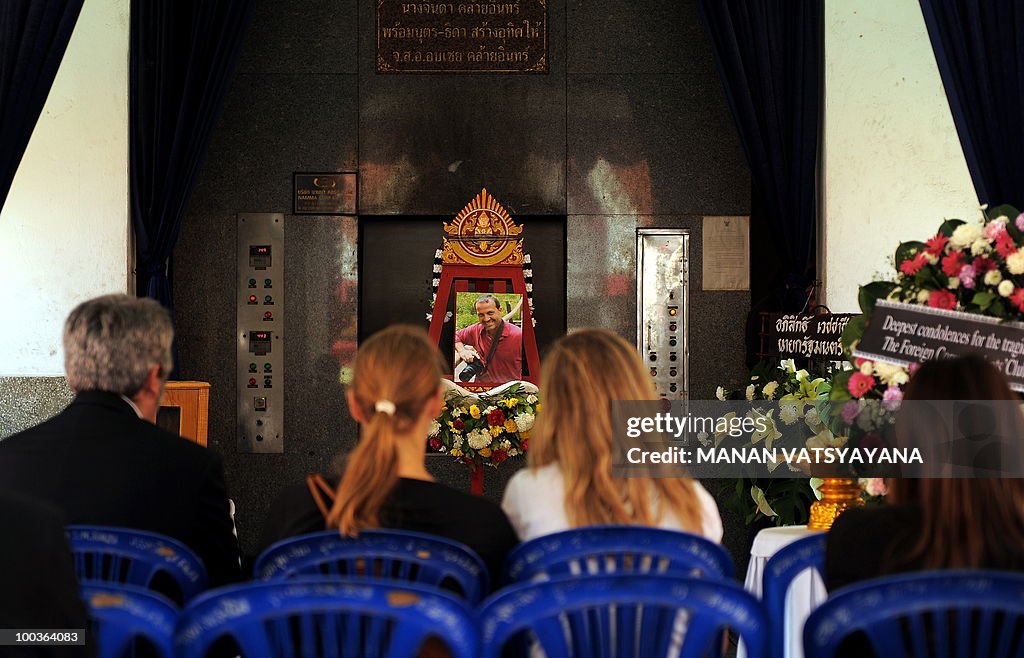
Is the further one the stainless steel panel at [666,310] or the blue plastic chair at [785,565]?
the stainless steel panel at [666,310]

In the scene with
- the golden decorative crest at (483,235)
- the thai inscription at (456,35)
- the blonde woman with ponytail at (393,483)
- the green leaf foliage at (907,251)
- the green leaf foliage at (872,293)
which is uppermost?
the thai inscription at (456,35)

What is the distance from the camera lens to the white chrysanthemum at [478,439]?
4879 millimetres

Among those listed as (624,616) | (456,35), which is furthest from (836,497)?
(456,35)

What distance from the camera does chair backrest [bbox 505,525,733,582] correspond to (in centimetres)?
234

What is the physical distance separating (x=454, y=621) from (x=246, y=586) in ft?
1.08

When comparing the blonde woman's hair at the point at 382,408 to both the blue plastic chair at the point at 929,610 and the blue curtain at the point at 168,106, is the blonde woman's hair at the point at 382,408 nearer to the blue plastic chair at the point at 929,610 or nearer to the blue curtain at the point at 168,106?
the blue plastic chair at the point at 929,610

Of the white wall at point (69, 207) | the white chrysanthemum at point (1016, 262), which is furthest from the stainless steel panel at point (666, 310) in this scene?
the white chrysanthemum at point (1016, 262)

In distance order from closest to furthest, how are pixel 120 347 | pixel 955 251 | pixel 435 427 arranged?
pixel 120 347, pixel 955 251, pixel 435 427

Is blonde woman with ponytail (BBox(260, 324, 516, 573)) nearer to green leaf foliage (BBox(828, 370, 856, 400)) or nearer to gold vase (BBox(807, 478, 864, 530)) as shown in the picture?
green leaf foliage (BBox(828, 370, 856, 400))

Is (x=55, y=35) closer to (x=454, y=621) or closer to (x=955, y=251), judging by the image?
(x=955, y=251)

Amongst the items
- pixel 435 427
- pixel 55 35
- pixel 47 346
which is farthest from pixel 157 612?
pixel 47 346

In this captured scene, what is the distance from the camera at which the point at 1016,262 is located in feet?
11.2

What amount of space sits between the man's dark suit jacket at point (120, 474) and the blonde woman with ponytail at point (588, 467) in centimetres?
72

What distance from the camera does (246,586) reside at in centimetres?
177
